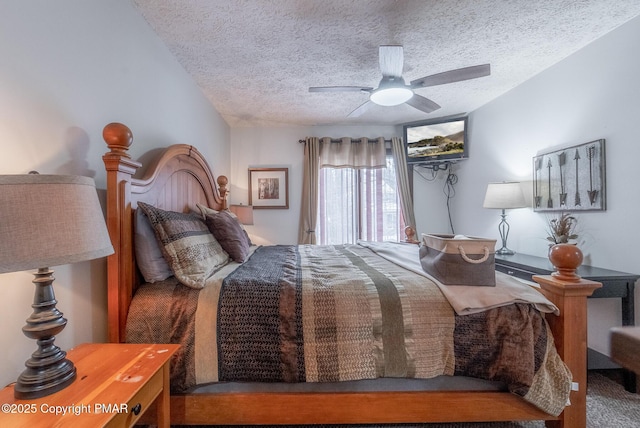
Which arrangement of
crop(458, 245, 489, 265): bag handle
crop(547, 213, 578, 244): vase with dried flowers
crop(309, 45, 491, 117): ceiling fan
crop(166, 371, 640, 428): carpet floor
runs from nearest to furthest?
crop(458, 245, 489, 265): bag handle < crop(166, 371, 640, 428): carpet floor < crop(309, 45, 491, 117): ceiling fan < crop(547, 213, 578, 244): vase with dried flowers

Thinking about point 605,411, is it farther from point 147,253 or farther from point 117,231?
point 117,231

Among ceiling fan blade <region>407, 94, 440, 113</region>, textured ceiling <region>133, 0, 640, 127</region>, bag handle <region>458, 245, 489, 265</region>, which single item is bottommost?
bag handle <region>458, 245, 489, 265</region>

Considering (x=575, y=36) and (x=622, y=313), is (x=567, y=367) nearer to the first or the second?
(x=622, y=313)

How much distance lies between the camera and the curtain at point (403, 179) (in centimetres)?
393

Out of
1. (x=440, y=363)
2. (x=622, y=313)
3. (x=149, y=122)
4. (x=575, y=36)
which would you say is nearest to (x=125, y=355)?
(x=440, y=363)

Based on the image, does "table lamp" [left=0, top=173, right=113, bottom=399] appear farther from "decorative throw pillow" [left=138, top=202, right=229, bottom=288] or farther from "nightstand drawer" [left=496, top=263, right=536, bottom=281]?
"nightstand drawer" [left=496, top=263, right=536, bottom=281]

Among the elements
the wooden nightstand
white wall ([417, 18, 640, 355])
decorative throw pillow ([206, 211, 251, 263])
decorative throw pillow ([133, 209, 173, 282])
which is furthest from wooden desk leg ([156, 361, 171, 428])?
white wall ([417, 18, 640, 355])

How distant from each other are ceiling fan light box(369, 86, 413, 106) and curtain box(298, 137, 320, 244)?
160 cm

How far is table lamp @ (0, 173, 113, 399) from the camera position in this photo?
647 millimetres

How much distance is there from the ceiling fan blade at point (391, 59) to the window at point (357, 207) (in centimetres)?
194

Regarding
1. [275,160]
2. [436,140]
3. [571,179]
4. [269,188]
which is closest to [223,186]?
[269,188]

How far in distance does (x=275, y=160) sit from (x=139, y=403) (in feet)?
11.1

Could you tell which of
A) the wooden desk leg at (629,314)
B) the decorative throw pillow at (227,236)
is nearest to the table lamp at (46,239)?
the decorative throw pillow at (227,236)

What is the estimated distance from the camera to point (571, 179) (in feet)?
7.38
